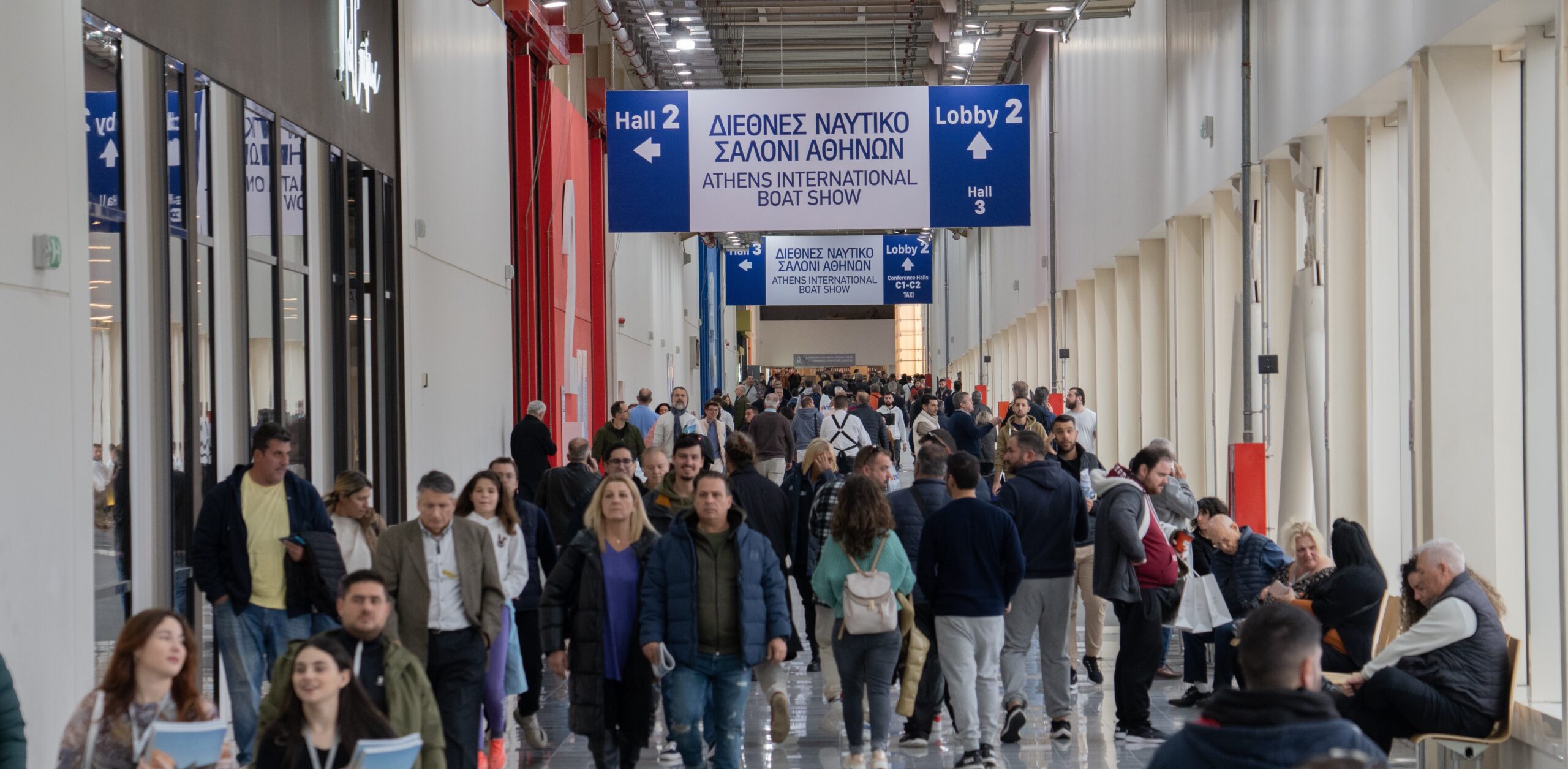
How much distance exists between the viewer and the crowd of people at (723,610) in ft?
15.9

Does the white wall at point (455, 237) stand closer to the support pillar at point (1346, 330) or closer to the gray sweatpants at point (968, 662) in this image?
the gray sweatpants at point (968, 662)

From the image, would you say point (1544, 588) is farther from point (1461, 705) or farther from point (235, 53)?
point (235, 53)

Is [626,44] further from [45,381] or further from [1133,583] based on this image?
[45,381]

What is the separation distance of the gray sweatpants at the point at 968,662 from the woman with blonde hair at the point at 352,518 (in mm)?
2730

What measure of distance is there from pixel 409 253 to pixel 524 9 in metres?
5.54

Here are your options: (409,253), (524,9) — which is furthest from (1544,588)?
(524,9)

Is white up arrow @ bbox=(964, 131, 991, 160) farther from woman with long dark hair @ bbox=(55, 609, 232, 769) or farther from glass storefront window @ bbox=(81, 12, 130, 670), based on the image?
woman with long dark hair @ bbox=(55, 609, 232, 769)

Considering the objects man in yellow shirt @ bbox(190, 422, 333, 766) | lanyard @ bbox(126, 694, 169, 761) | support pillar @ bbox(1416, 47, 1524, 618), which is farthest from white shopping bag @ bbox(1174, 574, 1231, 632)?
lanyard @ bbox(126, 694, 169, 761)

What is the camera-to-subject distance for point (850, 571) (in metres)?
7.15

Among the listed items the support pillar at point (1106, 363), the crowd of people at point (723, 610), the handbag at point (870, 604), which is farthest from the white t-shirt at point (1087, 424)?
the handbag at point (870, 604)

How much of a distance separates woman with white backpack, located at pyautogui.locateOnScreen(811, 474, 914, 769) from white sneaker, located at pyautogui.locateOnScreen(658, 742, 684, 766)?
3.23ft

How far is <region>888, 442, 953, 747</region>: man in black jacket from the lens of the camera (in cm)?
780

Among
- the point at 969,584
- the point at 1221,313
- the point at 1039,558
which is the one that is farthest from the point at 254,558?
the point at 1221,313

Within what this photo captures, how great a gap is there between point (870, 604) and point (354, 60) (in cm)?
666
